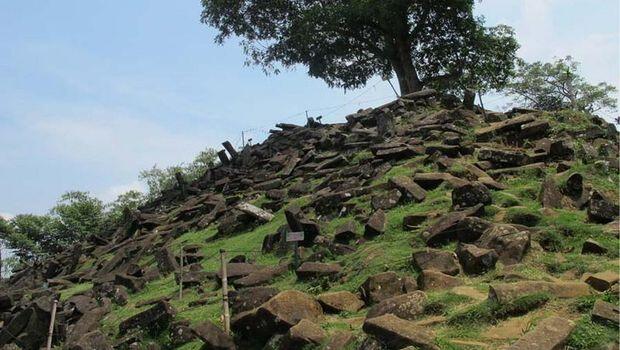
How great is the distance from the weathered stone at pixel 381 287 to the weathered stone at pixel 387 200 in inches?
168

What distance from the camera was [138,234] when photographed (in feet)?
67.9

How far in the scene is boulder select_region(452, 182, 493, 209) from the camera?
1053cm

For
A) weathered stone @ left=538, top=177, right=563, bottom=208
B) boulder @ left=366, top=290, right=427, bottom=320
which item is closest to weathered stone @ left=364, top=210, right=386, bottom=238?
weathered stone @ left=538, top=177, right=563, bottom=208

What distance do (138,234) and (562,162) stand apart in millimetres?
14510

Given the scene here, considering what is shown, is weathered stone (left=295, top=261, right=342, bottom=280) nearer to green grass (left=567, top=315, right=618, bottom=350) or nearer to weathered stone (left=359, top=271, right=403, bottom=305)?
weathered stone (left=359, top=271, right=403, bottom=305)

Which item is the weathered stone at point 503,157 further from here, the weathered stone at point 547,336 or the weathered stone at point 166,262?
the weathered stone at point 547,336

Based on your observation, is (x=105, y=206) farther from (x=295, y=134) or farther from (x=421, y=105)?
(x=421, y=105)

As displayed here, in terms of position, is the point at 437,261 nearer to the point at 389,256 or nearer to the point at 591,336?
the point at 389,256

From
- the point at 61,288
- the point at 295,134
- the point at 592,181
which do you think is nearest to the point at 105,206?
the point at 295,134

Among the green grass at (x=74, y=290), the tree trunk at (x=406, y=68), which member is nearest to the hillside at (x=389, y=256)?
the green grass at (x=74, y=290)

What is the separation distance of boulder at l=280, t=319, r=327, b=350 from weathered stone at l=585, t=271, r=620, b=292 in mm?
3222

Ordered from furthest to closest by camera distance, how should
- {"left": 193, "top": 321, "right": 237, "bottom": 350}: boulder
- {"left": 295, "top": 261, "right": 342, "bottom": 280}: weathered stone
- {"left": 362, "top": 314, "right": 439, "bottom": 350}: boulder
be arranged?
1. {"left": 295, "top": 261, "right": 342, "bottom": 280}: weathered stone
2. {"left": 193, "top": 321, "right": 237, "bottom": 350}: boulder
3. {"left": 362, "top": 314, "right": 439, "bottom": 350}: boulder

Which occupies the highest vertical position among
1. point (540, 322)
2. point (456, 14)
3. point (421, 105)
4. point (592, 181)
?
point (456, 14)

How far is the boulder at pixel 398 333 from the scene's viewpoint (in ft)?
19.1
